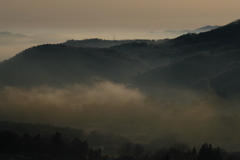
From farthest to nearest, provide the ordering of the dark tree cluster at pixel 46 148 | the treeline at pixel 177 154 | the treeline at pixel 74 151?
the dark tree cluster at pixel 46 148, the treeline at pixel 74 151, the treeline at pixel 177 154

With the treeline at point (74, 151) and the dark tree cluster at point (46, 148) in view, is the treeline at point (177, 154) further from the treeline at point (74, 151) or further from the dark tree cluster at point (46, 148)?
the dark tree cluster at point (46, 148)

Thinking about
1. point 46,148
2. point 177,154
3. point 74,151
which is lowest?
point 177,154

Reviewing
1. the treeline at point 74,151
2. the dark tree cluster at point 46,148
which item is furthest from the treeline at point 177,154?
the dark tree cluster at point 46,148

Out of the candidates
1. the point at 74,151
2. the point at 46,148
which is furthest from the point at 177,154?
the point at 46,148

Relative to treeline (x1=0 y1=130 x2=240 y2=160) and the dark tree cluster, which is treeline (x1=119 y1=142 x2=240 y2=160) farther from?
the dark tree cluster

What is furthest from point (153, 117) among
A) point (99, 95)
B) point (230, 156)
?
point (99, 95)

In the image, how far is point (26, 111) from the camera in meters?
146

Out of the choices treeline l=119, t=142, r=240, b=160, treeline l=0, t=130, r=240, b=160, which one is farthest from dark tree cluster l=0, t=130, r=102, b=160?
treeline l=119, t=142, r=240, b=160

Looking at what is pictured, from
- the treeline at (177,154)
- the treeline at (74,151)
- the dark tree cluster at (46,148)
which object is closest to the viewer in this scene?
the treeline at (177,154)

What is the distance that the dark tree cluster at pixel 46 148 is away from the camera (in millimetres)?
86000

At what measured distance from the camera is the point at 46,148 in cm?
8788

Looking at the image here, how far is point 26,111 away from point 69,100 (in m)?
31.2

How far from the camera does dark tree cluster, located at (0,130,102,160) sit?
86000 mm

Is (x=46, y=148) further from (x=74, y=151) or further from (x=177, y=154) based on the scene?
(x=177, y=154)
